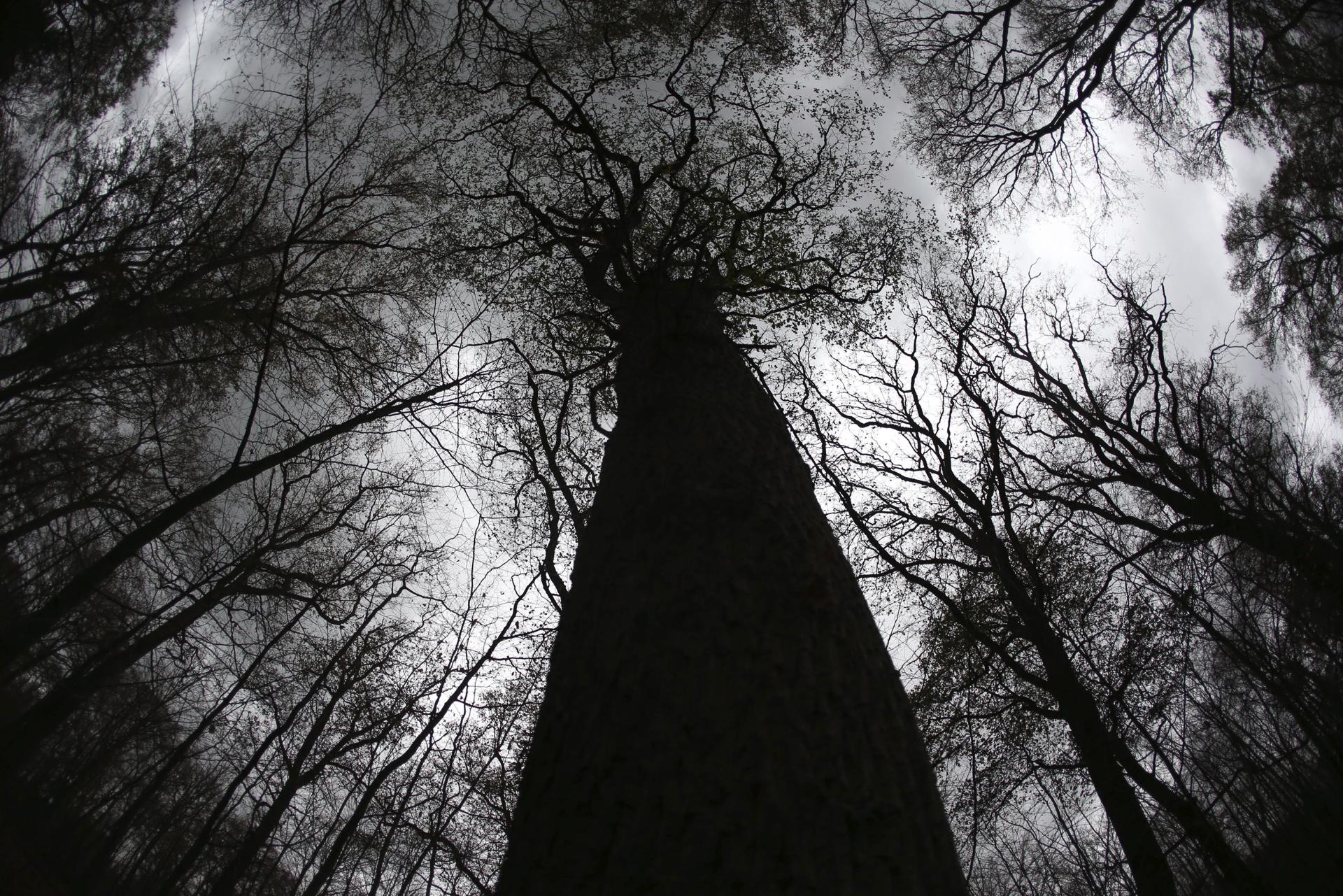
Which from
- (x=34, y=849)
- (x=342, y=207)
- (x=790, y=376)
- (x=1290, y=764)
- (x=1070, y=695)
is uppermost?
(x=790, y=376)

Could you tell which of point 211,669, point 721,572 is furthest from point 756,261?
point 211,669

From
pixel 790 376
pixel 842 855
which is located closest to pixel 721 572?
pixel 842 855

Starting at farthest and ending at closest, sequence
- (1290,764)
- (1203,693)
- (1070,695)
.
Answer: (1070,695) < (1203,693) < (1290,764)

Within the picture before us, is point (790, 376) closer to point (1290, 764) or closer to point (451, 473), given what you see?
point (451, 473)

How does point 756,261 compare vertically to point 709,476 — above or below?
above

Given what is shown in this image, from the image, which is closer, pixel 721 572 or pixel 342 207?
pixel 721 572

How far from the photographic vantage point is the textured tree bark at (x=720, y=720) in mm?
1206

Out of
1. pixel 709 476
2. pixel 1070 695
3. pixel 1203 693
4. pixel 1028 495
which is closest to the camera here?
pixel 709 476

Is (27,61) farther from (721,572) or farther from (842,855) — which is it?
(842,855)

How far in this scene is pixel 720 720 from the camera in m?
1.40

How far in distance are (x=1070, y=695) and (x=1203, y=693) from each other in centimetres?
107

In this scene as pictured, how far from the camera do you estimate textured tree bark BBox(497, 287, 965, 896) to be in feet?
3.96

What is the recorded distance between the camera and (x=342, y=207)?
18.1 ft

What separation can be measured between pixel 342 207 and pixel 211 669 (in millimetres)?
4777
